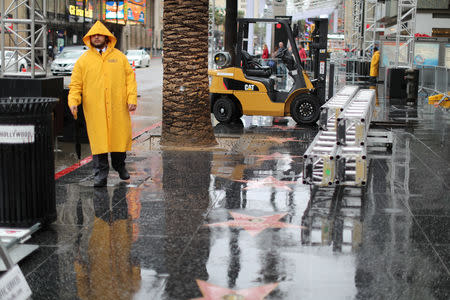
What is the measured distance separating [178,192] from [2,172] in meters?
2.61

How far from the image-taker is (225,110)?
15953 millimetres

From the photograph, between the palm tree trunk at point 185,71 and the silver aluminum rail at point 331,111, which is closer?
the silver aluminum rail at point 331,111

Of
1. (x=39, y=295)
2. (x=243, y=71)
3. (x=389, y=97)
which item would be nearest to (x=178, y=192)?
(x=39, y=295)

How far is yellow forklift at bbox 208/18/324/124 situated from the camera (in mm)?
15492

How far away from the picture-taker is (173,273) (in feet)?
16.8

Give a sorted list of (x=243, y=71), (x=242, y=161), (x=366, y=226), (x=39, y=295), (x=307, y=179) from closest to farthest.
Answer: (x=39, y=295)
(x=366, y=226)
(x=307, y=179)
(x=242, y=161)
(x=243, y=71)

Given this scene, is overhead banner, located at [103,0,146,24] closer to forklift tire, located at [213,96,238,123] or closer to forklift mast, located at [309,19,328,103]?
forklift mast, located at [309,19,328,103]

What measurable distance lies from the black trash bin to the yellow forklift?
9.91 m

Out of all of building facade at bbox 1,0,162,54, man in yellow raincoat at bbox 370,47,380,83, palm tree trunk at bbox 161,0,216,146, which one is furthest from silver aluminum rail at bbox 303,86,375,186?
building facade at bbox 1,0,162,54

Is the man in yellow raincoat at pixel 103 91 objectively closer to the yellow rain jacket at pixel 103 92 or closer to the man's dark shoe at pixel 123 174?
the yellow rain jacket at pixel 103 92

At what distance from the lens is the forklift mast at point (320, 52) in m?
16.0

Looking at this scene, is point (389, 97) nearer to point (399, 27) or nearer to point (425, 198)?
point (399, 27)

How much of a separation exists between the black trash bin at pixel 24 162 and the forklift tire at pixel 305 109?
9978mm

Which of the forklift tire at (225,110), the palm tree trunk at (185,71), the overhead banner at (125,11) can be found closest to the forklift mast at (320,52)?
the forklift tire at (225,110)
